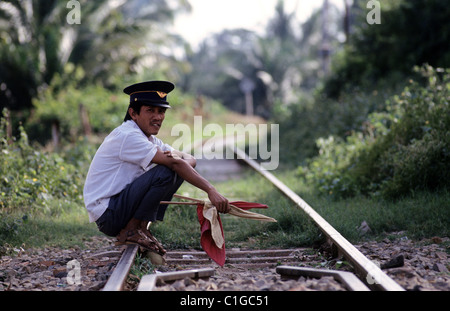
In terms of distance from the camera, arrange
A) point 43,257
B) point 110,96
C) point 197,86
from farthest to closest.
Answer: point 197,86
point 110,96
point 43,257

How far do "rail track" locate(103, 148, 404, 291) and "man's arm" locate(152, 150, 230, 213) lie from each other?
53 centimetres

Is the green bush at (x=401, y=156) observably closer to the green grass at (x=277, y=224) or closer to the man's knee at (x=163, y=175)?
the green grass at (x=277, y=224)

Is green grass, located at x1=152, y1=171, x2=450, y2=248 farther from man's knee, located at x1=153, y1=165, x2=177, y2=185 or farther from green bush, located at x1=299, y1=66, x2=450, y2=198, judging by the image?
man's knee, located at x1=153, y1=165, x2=177, y2=185

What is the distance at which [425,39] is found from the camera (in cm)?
1297

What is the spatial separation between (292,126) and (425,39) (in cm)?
491

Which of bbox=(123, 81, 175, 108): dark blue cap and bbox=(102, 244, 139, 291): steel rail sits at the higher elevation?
bbox=(123, 81, 175, 108): dark blue cap

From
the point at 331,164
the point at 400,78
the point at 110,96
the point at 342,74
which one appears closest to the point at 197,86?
the point at 110,96

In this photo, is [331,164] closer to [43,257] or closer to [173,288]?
[43,257]

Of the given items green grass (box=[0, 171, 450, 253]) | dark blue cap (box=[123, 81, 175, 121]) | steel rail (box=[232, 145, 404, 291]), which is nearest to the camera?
steel rail (box=[232, 145, 404, 291])

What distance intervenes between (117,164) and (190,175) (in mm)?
643

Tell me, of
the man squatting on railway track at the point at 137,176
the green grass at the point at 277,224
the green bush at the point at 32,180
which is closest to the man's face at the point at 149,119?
the man squatting on railway track at the point at 137,176

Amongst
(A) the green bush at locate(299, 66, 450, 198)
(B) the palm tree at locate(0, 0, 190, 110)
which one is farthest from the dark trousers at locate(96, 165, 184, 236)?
(B) the palm tree at locate(0, 0, 190, 110)

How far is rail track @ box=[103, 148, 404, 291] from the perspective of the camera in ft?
9.83

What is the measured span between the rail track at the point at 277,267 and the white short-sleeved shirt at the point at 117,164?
0.48 m
